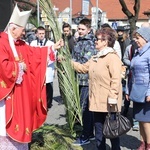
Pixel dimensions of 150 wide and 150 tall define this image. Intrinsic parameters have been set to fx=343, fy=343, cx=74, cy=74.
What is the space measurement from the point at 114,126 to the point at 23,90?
1.12m

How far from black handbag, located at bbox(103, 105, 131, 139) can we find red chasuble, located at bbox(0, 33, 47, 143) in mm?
741

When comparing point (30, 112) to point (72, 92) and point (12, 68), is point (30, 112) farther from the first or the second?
point (72, 92)

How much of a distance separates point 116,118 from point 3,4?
2.78 metres

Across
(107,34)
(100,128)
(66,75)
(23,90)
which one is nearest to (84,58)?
(66,75)

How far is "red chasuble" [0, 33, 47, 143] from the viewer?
11.6 ft

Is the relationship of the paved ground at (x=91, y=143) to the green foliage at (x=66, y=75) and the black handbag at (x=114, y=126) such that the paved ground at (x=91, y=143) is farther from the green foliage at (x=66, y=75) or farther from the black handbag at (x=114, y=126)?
the black handbag at (x=114, y=126)

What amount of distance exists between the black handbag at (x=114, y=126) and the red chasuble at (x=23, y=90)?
0.74 meters

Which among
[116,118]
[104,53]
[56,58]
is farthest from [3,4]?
[116,118]

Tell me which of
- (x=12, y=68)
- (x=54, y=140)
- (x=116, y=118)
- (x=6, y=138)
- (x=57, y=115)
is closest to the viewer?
(x=12, y=68)

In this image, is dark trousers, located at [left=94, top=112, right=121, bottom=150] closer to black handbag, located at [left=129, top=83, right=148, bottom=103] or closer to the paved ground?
black handbag, located at [left=129, top=83, right=148, bottom=103]

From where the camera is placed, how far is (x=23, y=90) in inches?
145

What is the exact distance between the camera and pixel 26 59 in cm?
379

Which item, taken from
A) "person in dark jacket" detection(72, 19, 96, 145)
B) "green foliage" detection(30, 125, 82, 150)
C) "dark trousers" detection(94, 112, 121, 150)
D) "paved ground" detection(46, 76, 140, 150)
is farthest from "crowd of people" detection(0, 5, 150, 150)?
"green foliage" detection(30, 125, 82, 150)

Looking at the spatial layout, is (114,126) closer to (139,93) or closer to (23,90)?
(139,93)
